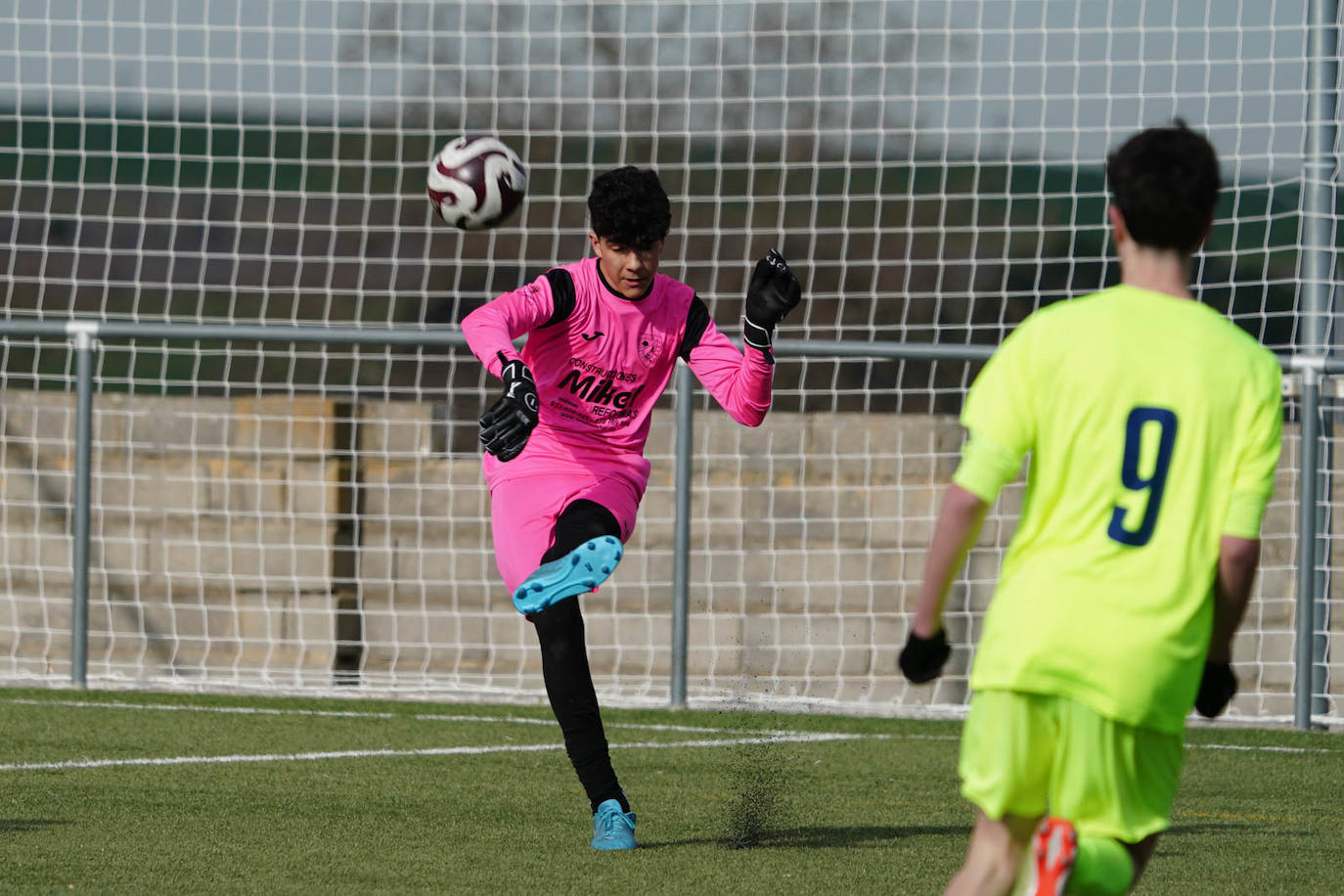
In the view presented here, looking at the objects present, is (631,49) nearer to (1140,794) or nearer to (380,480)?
(380,480)

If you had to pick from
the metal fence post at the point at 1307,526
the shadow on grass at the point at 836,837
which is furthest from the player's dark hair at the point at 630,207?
the metal fence post at the point at 1307,526

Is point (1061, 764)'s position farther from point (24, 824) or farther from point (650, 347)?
point (24, 824)

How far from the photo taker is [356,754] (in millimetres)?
6719

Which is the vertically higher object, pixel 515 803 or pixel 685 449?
pixel 685 449

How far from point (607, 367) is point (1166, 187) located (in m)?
2.48

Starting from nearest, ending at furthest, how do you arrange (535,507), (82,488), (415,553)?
1. (535,507)
2. (82,488)
3. (415,553)

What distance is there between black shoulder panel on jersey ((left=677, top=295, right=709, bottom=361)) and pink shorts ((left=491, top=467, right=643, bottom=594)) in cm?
41

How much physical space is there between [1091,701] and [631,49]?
11521 mm

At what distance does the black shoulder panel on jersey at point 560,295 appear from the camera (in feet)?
16.8

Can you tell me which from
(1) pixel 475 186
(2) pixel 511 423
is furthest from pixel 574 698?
(1) pixel 475 186

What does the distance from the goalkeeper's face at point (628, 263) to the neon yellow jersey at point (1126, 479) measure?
2.20 meters

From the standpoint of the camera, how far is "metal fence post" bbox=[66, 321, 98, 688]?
8617 mm

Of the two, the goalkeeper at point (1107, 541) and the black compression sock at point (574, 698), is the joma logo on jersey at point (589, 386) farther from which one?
the goalkeeper at point (1107, 541)

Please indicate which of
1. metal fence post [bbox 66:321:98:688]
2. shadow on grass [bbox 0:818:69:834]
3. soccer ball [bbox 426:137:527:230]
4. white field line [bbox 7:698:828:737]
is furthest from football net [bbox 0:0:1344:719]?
shadow on grass [bbox 0:818:69:834]
